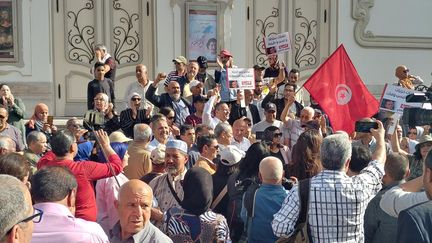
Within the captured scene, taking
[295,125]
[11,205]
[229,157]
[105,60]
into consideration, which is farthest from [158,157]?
[105,60]

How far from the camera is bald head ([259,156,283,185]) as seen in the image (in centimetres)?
456

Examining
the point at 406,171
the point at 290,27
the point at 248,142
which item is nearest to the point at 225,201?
the point at 406,171

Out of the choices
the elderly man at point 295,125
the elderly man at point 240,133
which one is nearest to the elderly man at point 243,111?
the elderly man at point 295,125

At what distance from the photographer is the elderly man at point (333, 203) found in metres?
3.97

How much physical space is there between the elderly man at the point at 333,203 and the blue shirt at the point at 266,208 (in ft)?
1.58

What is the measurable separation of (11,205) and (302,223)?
2.01 metres

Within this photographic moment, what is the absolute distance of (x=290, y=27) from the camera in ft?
44.0

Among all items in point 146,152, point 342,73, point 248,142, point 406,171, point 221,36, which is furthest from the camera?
point 221,36

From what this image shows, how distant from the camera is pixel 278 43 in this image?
1091cm

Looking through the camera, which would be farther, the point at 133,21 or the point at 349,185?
the point at 133,21

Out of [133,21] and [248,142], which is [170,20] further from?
[248,142]

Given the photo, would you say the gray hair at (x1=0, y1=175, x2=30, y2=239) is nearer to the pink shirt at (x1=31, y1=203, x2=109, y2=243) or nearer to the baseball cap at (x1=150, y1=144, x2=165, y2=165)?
the pink shirt at (x1=31, y1=203, x2=109, y2=243)

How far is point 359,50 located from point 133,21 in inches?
173

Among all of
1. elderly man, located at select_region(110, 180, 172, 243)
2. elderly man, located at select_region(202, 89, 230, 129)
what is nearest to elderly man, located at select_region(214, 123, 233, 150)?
elderly man, located at select_region(202, 89, 230, 129)
